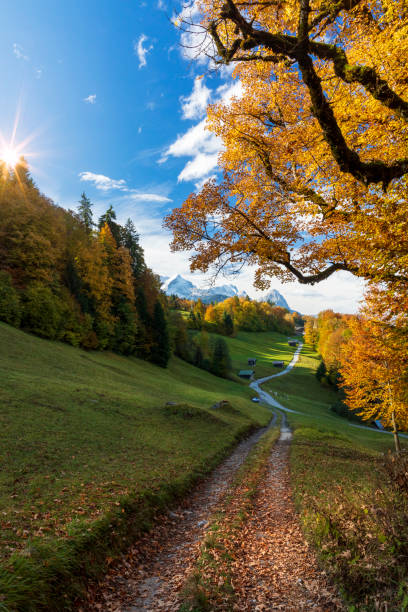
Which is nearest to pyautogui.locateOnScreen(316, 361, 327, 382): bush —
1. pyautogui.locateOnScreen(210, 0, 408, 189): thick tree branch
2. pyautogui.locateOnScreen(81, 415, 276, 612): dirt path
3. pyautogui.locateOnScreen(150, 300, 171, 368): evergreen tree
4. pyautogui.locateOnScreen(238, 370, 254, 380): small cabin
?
pyautogui.locateOnScreen(238, 370, 254, 380): small cabin

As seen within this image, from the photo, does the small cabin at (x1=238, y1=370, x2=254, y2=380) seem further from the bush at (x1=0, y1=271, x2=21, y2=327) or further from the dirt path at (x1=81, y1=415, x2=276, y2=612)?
the dirt path at (x1=81, y1=415, x2=276, y2=612)

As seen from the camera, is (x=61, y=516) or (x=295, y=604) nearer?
(x=295, y=604)

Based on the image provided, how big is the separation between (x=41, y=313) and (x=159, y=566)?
111 ft

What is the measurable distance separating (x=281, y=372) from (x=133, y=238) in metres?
61.0

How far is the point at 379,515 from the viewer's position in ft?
16.6

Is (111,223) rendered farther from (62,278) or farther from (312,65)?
(312,65)

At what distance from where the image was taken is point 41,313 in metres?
33.8

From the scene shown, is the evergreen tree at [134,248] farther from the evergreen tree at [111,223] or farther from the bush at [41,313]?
the bush at [41,313]

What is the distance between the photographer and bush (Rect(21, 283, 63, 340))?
3312cm

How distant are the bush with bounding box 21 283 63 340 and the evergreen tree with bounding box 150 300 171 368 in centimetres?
1948

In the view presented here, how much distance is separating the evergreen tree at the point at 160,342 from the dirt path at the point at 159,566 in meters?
41.9

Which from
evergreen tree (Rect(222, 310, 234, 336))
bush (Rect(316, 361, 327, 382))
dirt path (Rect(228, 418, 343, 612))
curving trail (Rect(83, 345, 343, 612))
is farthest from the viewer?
evergreen tree (Rect(222, 310, 234, 336))

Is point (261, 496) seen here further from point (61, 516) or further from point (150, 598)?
point (61, 516)

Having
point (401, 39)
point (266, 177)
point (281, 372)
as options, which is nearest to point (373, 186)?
point (401, 39)
